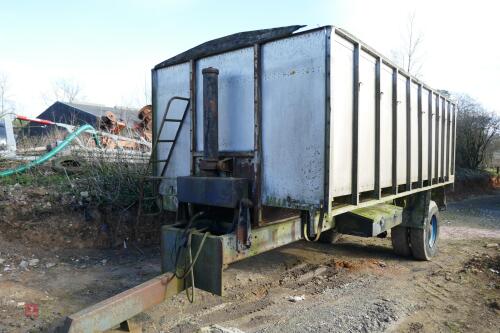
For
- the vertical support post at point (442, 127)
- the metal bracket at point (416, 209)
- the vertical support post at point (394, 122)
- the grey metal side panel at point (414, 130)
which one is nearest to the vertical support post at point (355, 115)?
the vertical support post at point (394, 122)

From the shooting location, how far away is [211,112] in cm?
367

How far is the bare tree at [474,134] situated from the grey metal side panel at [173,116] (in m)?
24.9

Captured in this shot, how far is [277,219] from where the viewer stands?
385cm

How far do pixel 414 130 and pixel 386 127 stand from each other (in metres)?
1.29

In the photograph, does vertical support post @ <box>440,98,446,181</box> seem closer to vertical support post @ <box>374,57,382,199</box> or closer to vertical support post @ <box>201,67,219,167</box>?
vertical support post @ <box>374,57,382,199</box>

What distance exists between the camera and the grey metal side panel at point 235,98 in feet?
12.1

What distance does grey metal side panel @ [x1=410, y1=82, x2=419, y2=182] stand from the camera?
5684 millimetres

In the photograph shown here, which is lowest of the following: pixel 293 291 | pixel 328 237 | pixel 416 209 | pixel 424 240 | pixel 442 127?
pixel 293 291

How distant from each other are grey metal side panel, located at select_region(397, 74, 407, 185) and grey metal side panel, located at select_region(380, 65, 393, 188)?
36 centimetres

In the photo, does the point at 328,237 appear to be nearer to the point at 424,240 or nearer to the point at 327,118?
the point at 424,240

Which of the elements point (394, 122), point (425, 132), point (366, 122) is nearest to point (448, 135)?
point (425, 132)

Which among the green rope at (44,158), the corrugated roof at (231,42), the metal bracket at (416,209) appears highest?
the corrugated roof at (231,42)

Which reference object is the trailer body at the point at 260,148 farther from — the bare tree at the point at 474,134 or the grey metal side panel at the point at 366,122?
the bare tree at the point at 474,134

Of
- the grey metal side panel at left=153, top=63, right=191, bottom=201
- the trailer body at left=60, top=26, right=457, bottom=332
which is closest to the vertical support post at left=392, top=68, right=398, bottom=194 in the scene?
the trailer body at left=60, top=26, right=457, bottom=332
